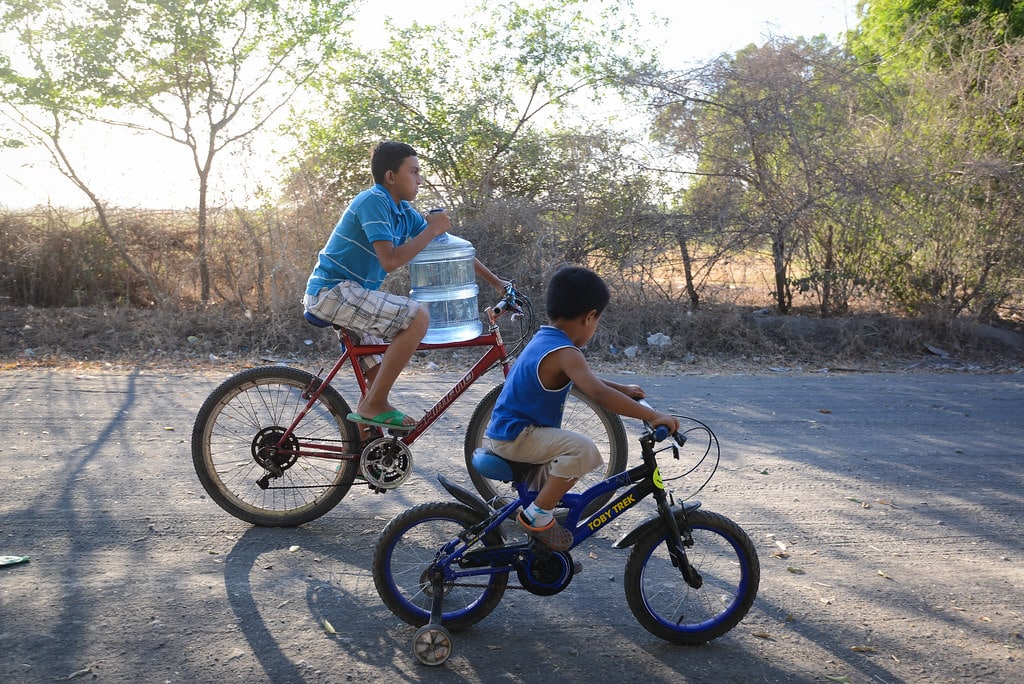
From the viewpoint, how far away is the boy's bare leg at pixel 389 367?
4.64 m

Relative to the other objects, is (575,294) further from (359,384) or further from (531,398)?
(359,384)

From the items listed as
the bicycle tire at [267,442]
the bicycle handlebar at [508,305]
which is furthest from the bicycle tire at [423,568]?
the bicycle handlebar at [508,305]

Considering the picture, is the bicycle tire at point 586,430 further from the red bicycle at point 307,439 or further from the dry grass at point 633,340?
the dry grass at point 633,340

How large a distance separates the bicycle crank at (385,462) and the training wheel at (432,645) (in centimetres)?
129

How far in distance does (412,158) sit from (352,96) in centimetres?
898

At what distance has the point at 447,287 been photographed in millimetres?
6207

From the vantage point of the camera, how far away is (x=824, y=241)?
1150 centimetres

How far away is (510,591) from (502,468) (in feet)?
2.78

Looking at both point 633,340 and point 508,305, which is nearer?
point 508,305

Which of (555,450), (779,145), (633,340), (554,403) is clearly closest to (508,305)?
(554,403)

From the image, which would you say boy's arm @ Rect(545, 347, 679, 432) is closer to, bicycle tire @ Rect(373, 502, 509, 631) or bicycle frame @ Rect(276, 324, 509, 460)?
bicycle tire @ Rect(373, 502, 509, 631)

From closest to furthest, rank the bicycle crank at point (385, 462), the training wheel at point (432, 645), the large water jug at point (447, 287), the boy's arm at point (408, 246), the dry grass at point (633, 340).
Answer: the training wheel at point (432, 645) < the boy's arm at point (408, 246) < the bicycle crank at point (385, 462) < the large water jug at point (447, 287) < the dry grass at point (633, 340)

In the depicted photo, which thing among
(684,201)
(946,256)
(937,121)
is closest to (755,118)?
(684,201)

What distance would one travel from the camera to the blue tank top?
3547 millimetres
